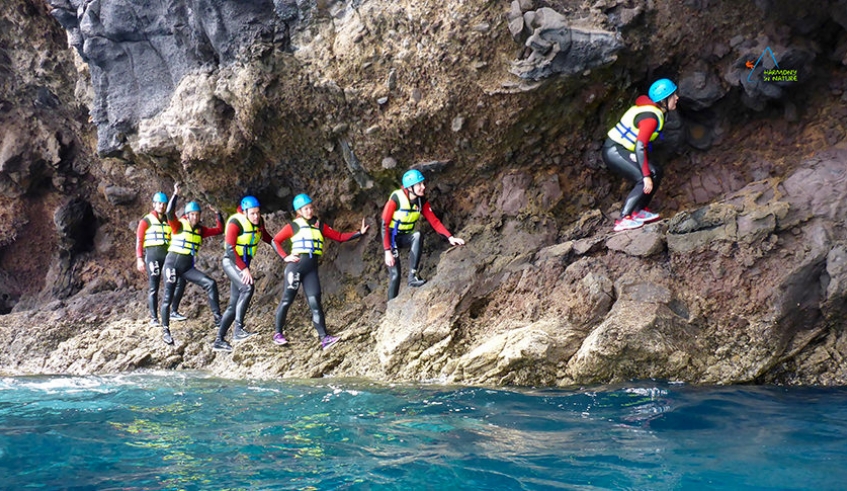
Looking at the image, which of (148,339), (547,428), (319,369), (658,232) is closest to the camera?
(547,428)

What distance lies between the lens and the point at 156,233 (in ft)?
33.0

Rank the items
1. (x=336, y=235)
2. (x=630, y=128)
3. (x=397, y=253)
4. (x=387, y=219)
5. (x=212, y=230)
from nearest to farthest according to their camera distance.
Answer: (x=630, y=128) < (x=387, y=219) < (x=397, y=253) < (x=336, y=235) < (x=212, y=230)

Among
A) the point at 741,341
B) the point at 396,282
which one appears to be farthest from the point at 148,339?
the point at 741,341

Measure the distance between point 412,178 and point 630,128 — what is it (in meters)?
2.63

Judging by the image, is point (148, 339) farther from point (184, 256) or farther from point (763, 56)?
point (763, 56)

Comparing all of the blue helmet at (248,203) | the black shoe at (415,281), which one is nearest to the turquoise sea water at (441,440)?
the black shoe at (415,281)

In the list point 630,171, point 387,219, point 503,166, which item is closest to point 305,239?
point 387,219

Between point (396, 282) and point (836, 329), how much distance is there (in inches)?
186

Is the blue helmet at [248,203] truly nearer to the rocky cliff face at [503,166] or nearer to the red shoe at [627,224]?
the rocky cliff face at [503,166]

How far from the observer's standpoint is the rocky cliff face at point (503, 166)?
6.16 m

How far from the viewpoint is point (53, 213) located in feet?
42.3

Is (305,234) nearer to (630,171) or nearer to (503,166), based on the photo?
(503,166)

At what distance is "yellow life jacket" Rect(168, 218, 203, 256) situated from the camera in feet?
31.5

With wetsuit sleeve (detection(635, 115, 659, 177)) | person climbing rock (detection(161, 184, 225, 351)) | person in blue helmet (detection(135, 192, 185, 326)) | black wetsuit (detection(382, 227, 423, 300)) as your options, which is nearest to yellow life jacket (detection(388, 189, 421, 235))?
black wetsuit (detection(382, 227, 423, 300))
